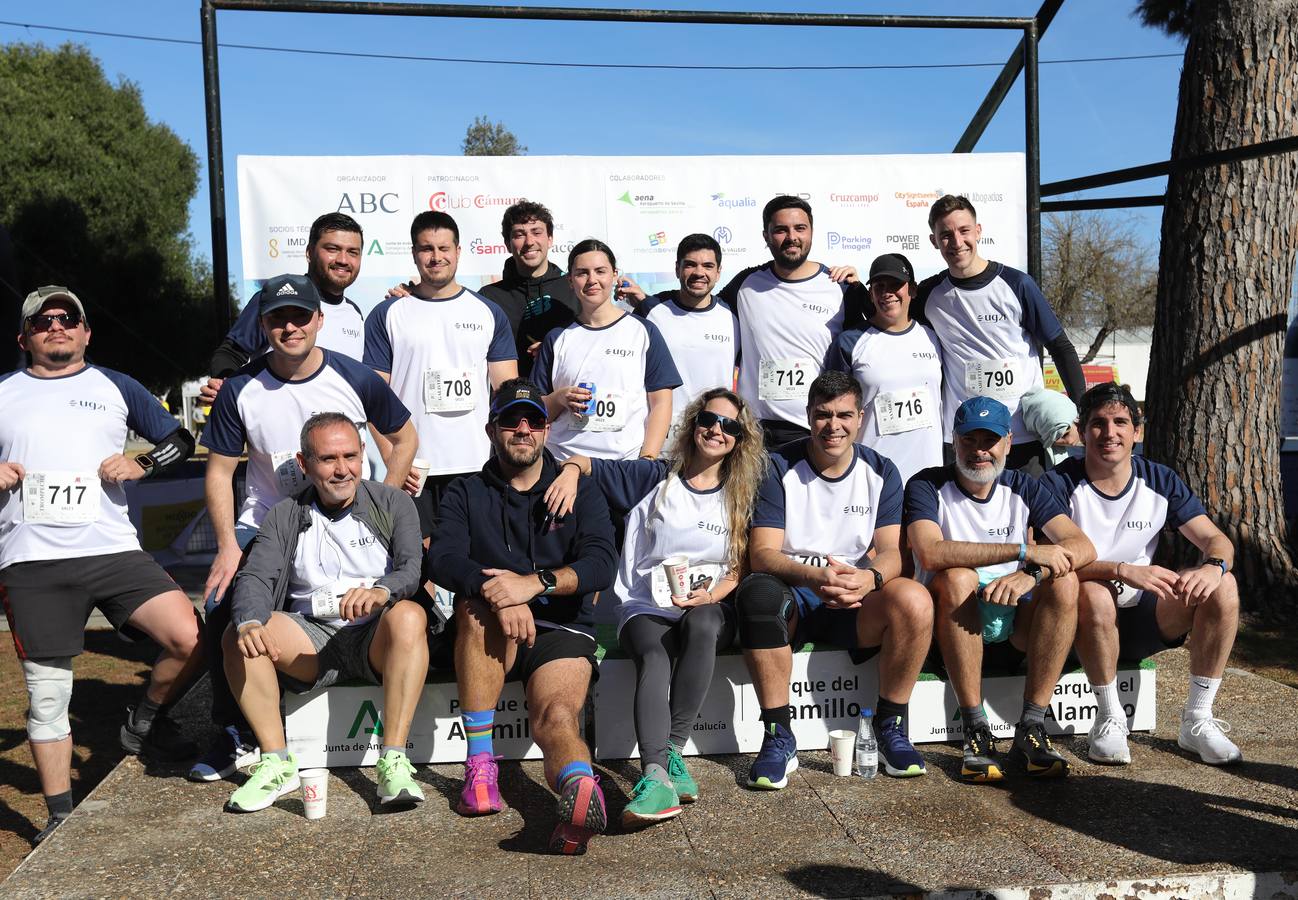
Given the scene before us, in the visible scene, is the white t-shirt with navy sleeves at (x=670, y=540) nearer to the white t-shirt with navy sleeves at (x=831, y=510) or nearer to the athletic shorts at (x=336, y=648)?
the white t-shirt with navy sleeves at (x=831, y=510)

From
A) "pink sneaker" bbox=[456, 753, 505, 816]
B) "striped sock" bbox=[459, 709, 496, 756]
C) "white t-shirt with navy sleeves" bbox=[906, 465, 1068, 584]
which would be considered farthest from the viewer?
"white t-shirt with navy sleeves" bbox=[906, 465, 1068, 584]

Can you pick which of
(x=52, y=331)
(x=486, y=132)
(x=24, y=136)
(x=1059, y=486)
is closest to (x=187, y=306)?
(x=24, y=136)

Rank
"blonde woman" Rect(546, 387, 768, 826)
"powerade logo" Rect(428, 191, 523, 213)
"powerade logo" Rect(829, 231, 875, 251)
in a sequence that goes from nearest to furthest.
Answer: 1. "blonde woman" Rect(546, 387, 768, 826)
2. "powerade logo" Rect(428, 191, 523, 213)
3. "powerade logo" Rect(829, 231, 875, 251)

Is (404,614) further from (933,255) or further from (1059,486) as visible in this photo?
(933,255)

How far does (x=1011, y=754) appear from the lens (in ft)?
12.6

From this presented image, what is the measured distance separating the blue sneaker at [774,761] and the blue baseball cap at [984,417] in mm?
1329

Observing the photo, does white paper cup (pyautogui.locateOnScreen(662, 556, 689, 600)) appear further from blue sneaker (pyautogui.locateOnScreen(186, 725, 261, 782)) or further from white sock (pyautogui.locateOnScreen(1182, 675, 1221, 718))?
white sock (pyautogui.locateOnScreen(1182, 675, 1221, 718))

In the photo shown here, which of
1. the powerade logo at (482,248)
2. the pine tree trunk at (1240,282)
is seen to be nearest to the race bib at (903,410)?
the pine tree trunk at (1240,282)

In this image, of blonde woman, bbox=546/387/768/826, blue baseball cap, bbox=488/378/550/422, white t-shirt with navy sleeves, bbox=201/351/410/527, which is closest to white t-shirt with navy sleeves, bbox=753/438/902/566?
blonde woman, bbox=546/387/768/826

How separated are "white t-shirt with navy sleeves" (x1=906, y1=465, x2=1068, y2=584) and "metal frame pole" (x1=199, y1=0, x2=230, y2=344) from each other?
3.67 metres

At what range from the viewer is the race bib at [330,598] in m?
3.74

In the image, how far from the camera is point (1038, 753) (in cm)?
374

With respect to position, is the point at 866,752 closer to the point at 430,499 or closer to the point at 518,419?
the point at 518,419

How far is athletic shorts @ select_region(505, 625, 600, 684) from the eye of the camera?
11.9ft
